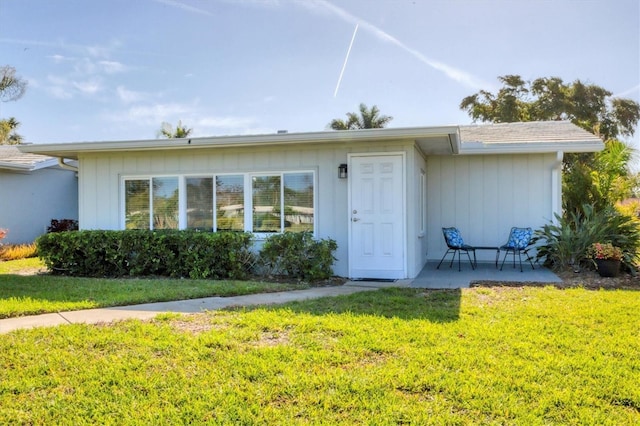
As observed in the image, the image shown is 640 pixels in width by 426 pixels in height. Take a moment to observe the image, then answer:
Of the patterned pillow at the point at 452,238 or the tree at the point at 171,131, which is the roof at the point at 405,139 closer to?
the patterned pillow at the point at 452,238

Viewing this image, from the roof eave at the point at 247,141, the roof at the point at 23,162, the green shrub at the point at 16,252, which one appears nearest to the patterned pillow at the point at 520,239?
the roof eave at the point at 247,141

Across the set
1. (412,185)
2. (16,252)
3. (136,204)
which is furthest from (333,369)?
(16,252)

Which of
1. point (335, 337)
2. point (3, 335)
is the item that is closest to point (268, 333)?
point (335, 337)

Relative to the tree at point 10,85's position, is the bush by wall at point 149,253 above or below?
below

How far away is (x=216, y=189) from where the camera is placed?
28.3 feet

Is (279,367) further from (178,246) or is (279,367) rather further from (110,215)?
(110,215)

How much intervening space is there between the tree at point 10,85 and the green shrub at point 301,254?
18.0 meters

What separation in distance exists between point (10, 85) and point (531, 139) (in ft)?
70.1

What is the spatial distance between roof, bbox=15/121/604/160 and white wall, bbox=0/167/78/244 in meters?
3.75

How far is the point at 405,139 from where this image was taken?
746 centimetres

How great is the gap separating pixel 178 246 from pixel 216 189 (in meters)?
1.35

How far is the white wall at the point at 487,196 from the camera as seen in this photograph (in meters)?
9.46

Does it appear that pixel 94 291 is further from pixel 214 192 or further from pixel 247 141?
pixel 247 141

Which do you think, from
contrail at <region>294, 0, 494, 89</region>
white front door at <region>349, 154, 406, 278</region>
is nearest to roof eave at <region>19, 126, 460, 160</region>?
white front door at <region>349, 154, 406, 278</region>
